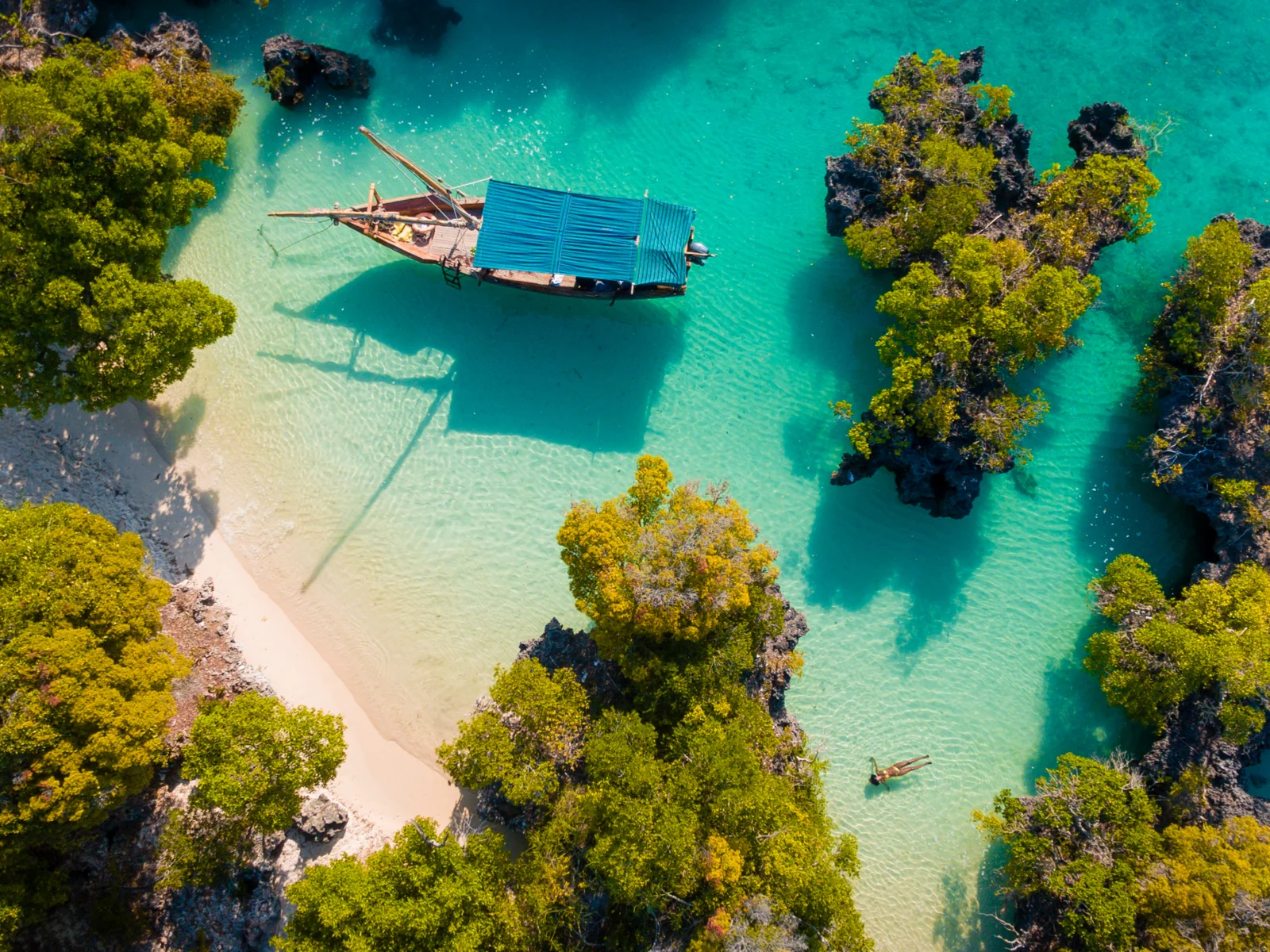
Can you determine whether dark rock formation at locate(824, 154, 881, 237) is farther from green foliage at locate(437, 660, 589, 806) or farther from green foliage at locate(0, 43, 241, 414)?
green foliage at locate(0, 43, 241, 414)

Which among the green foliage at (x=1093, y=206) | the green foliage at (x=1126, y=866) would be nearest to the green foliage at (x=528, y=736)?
the green foliage at (x=1126, y=866)

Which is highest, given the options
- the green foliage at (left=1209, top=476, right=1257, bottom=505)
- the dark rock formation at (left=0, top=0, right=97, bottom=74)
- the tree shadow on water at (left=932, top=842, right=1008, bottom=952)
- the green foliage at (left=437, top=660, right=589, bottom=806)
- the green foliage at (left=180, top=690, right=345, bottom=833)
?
the dark rock formation at (left=0, top=0, right=97, bottom=74)

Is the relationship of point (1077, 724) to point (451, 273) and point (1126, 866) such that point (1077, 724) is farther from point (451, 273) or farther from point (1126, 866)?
point (451, 273)

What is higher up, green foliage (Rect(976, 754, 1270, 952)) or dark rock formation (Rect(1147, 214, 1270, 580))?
dark rock formation (Rect(1147, 214, 1270, 580))

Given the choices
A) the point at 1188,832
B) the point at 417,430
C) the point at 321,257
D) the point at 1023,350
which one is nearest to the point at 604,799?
the point at 417,430

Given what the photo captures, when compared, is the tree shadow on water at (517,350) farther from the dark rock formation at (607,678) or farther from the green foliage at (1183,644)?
the green foliage at (1183,644)

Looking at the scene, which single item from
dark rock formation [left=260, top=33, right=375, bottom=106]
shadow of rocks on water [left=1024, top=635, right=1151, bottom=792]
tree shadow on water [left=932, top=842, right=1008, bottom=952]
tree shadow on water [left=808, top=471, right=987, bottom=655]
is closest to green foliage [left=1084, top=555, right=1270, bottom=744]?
shadow of rocks on water [left=1024, top=635, right=1151, bottom=792]

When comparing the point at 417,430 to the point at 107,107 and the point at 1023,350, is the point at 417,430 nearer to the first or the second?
the point at 107,107
